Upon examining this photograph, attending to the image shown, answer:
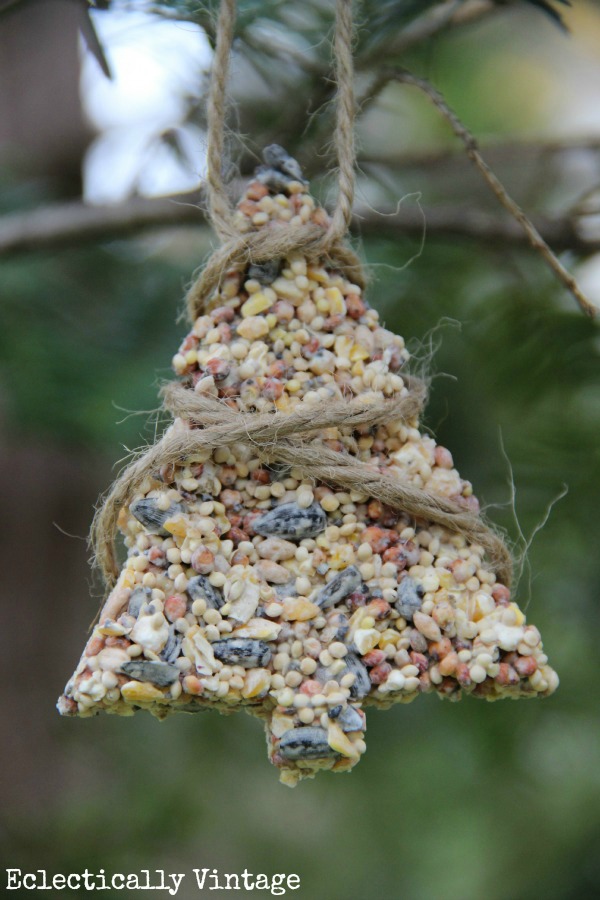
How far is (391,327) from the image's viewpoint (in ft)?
2.62

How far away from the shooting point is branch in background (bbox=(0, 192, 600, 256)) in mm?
752

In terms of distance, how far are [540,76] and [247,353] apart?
1693mm

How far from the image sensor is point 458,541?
17.1 inches

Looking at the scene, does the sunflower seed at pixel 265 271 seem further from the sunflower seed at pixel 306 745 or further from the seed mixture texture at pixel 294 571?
the sunflower seed at pixel 306 745

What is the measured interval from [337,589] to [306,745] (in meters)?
0.07

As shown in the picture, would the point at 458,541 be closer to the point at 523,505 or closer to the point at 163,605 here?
the point at 163,605

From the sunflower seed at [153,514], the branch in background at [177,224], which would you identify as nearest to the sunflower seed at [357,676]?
the sunflower seed at [153,514]

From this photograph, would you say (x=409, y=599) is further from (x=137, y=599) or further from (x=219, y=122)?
(x=219, y=122)

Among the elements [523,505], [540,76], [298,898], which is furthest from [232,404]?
[540,76]

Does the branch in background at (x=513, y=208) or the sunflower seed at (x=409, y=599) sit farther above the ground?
the branch in background at (x=513, y=208)

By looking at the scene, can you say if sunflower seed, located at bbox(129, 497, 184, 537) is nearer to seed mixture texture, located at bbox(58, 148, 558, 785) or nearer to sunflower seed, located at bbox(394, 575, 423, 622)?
seed mixture texture, located at bbox(58, 148, 558, 785)

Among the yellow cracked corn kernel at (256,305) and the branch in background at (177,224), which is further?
the branch in background at (177,224)

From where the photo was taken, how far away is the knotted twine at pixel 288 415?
41 cm

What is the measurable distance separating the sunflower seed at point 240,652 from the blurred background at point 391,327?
14 cm
